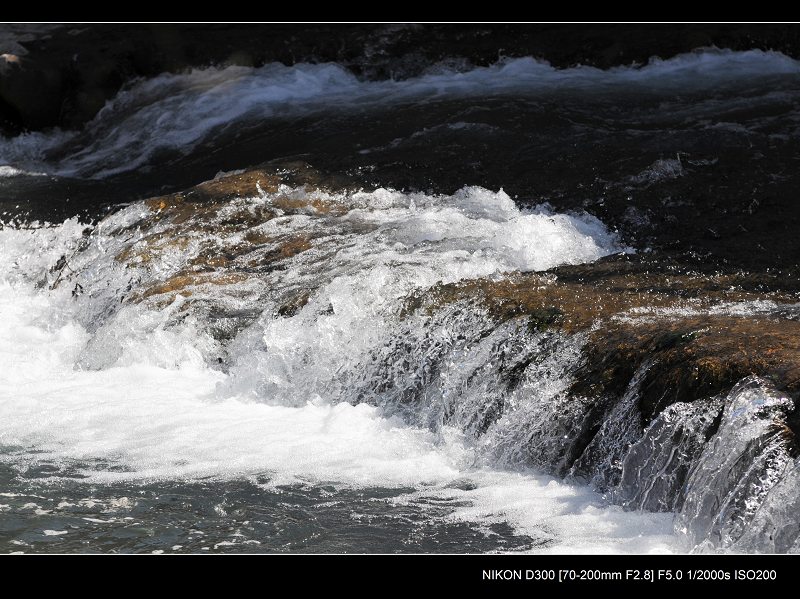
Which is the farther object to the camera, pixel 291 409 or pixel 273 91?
pixel 273 91

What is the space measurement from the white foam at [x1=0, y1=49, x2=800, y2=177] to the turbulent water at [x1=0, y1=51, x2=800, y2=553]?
1.38 metres

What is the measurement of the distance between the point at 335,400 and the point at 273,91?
6.21 meters

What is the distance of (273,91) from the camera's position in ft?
37.2

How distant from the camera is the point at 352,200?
7.91m

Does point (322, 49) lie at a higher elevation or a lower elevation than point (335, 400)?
higher

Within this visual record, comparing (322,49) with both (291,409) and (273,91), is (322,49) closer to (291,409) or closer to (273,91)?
→ (273,91)

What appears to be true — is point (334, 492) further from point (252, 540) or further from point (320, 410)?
point (320, 410)

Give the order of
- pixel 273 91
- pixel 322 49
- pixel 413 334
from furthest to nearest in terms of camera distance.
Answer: pixel 322 49, pixel 273 91, pixel 413 334

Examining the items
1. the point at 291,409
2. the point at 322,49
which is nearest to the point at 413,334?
the point at 291,409

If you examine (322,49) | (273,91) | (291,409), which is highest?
(322,49)

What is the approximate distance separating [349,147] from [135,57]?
13.8ft

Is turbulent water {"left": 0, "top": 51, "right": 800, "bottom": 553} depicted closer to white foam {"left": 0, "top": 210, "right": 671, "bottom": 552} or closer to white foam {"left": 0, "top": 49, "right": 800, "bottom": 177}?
white foam {"left": 0, "top": 210, "right": 671, "bottom": 552}

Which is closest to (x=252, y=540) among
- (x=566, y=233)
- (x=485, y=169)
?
(x=566, y=233)

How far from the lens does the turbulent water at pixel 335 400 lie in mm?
4215
